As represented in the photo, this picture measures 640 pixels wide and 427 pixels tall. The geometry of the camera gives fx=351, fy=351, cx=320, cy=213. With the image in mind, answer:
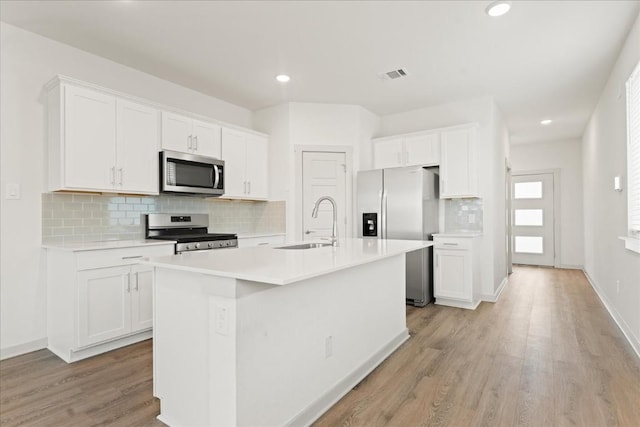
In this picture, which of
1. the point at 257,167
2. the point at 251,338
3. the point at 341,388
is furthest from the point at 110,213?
the point at 341,388

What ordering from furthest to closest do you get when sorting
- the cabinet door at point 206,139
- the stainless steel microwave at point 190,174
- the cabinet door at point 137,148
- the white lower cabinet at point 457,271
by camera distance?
the white lower cabinet at point 457,271 → the cabinet door at point 206,139 → the stainless steel microwave at point 190,174 → the cabinet door at point 137,148

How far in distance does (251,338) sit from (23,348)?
2.49 m

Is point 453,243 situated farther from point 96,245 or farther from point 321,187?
point 96,245

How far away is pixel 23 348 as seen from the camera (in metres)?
2.84

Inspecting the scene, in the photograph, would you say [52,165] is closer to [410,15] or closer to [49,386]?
[49,386]

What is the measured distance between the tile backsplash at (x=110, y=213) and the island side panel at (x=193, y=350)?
1832mm

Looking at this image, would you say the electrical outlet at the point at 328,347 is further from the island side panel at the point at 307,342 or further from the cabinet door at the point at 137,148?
the cabinet door at the point at 137,148

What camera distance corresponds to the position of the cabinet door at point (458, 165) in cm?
441

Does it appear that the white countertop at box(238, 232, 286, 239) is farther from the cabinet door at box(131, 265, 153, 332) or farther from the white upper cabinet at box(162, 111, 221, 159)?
the cabinet door at box(131, 265, 153, 332)

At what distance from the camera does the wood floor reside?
6.34ft

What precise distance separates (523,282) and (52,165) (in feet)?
21.2

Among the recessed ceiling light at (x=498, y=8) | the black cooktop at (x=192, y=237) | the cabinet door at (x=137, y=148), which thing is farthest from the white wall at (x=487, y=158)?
the cabinet door at (x=137, y=148)

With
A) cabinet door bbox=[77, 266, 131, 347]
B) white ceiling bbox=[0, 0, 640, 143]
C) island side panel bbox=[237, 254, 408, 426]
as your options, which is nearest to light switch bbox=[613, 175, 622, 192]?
white ceiling bbox=[0, 0, 640, 143]

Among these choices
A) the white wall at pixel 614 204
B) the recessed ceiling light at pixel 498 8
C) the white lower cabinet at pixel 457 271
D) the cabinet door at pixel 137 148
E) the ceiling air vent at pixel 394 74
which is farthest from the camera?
the white lower cabinet at pixel 457 271
